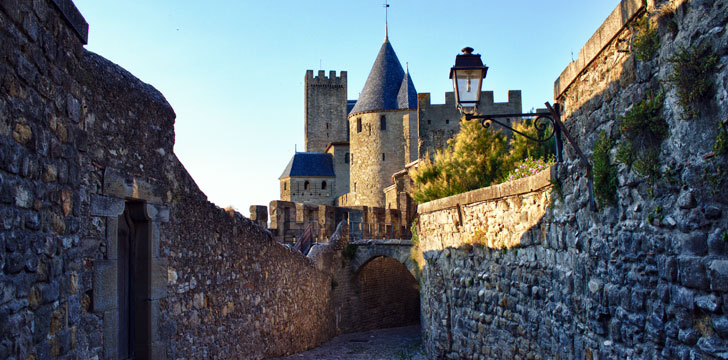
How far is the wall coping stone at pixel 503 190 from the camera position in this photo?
5988 millimetres

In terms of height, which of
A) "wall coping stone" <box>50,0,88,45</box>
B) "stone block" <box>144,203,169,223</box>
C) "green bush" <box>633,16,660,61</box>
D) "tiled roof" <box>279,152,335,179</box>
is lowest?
"stone block" <box>144,203,169,223</box>

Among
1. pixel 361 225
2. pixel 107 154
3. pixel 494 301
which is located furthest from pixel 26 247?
pixel 361 225

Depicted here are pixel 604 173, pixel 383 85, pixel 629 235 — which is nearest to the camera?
pixel 629 235

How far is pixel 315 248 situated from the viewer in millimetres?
15203

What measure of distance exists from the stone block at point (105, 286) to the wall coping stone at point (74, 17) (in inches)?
83.6

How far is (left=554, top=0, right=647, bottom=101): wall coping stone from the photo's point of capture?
3.79m

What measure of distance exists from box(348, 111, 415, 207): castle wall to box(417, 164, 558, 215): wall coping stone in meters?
25.9

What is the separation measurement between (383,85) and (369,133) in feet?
11.2

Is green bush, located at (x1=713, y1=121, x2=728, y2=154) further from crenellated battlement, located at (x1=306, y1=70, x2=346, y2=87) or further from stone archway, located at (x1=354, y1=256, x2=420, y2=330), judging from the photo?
crenellated battlement, located at (x1=306, y1=70, x2=346, y2=87)

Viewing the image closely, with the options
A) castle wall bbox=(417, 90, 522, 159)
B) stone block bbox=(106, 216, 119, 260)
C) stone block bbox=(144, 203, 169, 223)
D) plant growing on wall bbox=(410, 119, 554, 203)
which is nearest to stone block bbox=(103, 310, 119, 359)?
stone block bbox=(106, 216, 119, 260)

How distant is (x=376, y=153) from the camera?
1467 inches

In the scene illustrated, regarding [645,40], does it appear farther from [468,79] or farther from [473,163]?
[473,163]

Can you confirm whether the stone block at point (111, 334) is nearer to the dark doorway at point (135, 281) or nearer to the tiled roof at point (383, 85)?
the dark doorway at point (135, 281)

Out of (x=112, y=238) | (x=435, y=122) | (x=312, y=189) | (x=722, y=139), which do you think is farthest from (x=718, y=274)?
(x=312, y=189)
